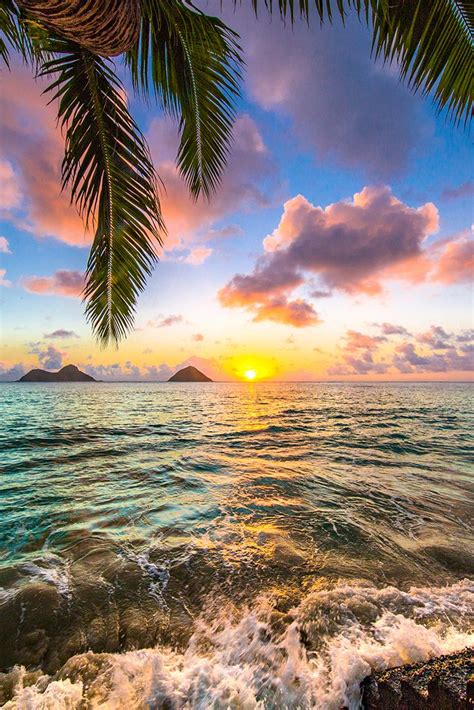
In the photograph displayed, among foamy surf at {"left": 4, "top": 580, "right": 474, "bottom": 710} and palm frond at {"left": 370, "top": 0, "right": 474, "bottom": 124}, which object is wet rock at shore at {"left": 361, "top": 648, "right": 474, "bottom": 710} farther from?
palm frond at {"left": 370, "top": 0, "right": 474, "bottom": 124}

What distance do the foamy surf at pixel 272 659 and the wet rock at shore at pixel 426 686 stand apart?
310mm

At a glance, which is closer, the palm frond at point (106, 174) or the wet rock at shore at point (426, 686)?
the wet rock at shore at point (426, 686)

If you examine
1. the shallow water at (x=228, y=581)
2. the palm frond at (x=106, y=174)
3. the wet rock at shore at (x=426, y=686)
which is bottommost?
the shallow water at (x=228, y=581)

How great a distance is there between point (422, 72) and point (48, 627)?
5553 mm

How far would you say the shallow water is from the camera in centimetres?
231

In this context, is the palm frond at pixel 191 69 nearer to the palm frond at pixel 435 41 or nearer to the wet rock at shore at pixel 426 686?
the palm frond at pixel 435 41

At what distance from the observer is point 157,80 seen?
3.34 meters

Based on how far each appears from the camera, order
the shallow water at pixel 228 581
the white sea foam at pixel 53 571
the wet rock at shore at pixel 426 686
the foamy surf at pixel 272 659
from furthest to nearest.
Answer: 1. the white sea foam at pixel 53 571
2. the shallow water at pixel 228 581
3. the foamy surf at pixel 272 659
4. the wet rock at shore at pixel 426 686

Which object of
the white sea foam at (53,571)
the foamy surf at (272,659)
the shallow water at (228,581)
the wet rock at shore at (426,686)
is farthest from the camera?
the white sea foam at (53,571)

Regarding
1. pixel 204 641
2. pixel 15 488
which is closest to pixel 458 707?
pixel 204 641

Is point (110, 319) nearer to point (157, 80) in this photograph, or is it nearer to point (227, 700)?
point (157, 80)

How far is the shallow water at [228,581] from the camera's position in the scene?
7.57ft

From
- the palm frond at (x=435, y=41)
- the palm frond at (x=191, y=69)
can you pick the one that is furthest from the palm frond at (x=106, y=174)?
the palm frond at (x=435, y=41)

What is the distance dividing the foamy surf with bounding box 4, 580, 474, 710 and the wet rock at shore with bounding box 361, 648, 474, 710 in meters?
0.31
